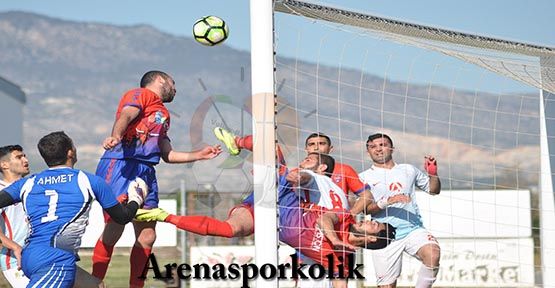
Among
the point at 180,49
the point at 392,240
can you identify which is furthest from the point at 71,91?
the point at 392,240

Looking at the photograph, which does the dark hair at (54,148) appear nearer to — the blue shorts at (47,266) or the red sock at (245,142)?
the blue shorts at (47,266)

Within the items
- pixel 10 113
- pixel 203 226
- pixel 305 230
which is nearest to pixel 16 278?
pixel 203 226

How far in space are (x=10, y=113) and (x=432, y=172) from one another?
465 inches

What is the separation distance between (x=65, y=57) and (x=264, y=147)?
48981mm

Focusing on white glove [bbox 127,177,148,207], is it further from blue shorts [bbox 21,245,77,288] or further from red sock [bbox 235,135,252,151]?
red sock [bbox 235,135,252,151]

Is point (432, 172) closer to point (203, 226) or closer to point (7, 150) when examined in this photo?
point (203, 226)

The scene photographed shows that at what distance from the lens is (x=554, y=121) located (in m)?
7.03

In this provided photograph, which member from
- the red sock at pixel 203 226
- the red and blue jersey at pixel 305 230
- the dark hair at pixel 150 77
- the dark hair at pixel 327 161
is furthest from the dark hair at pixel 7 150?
the dark hair at pixel 327 161

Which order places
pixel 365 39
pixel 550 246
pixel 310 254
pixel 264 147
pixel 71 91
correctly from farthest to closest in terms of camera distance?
1. pixel 71 91
2. pixel 550 246
3. pixel 310 254
4. pixel 365 39
5. pixel 264 147

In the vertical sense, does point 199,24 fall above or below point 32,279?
above

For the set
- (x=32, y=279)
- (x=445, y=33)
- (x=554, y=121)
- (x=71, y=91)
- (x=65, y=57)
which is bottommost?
(x=32, y=279)

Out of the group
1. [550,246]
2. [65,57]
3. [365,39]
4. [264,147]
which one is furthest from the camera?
[65,57]

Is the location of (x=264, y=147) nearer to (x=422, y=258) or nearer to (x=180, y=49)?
(x=422, y=258)

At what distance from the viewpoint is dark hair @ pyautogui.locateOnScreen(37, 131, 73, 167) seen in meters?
5.03
